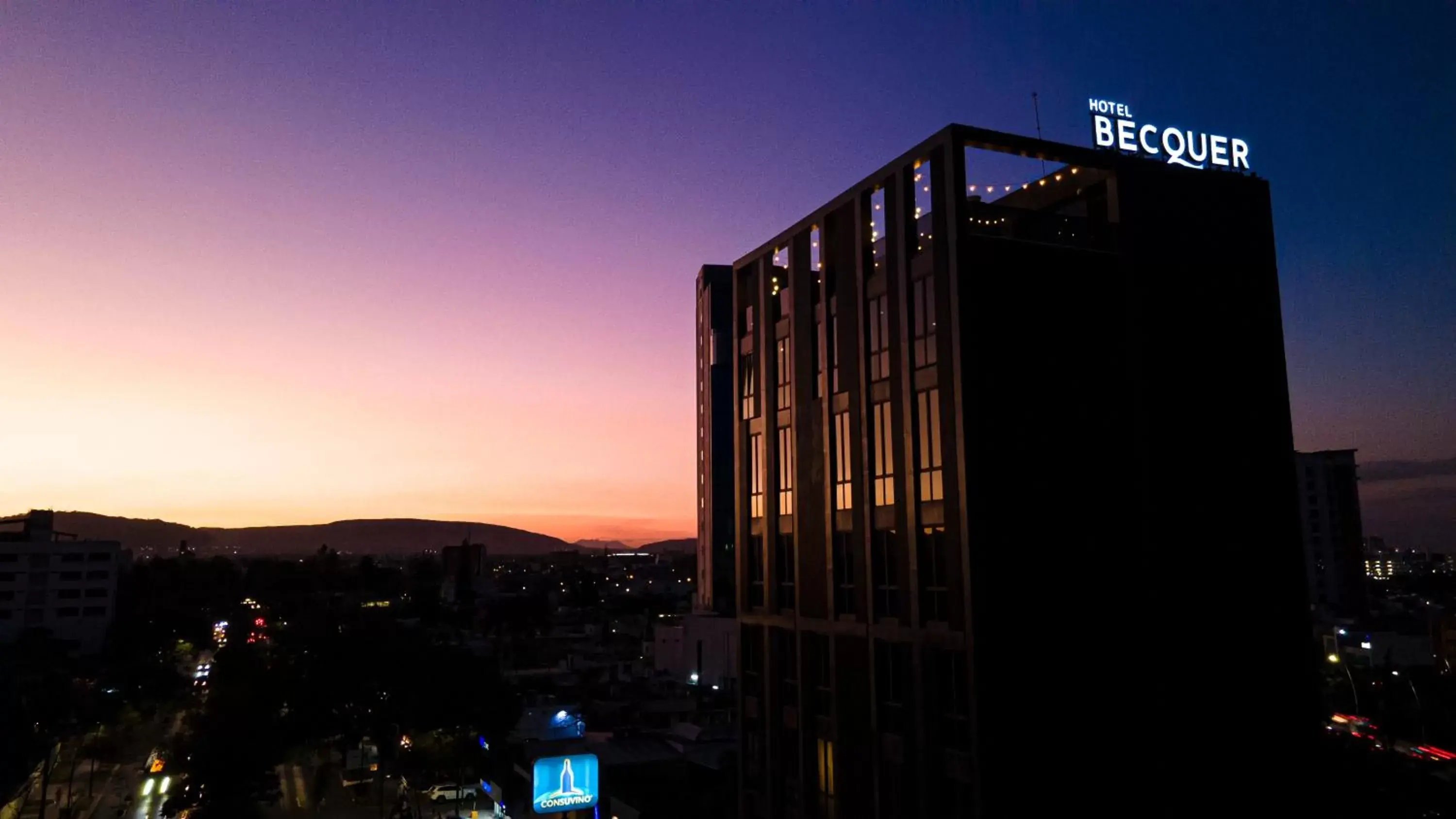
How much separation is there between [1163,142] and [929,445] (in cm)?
1228

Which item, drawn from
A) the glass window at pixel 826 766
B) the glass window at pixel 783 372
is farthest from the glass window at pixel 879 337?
the glass window at pixel 826 766

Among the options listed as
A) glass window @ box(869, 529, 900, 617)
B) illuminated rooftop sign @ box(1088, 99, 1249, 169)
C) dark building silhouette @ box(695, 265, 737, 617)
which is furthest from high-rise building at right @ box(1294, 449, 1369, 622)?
glass window @ box(869, 529, 900, 617)

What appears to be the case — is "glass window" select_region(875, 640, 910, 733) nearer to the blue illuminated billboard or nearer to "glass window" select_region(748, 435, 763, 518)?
"glass window" select_region(748, 435, 763, 518)

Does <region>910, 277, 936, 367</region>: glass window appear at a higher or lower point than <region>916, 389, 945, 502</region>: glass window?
higher

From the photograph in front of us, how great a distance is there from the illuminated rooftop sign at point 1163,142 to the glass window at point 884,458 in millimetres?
10097

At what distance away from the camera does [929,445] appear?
83.9 feet

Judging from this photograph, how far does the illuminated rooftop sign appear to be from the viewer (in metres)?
27.5

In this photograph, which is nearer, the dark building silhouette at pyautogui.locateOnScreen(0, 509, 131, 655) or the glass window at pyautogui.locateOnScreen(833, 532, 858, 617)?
the glass window at pyautogui.locateOnScreen(833, 532, 858, 617)

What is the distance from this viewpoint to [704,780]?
166ft

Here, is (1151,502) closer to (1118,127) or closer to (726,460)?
(1118,127)

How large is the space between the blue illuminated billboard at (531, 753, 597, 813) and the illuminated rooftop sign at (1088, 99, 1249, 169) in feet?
111

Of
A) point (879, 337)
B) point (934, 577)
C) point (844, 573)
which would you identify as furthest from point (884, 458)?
point (844, 573)

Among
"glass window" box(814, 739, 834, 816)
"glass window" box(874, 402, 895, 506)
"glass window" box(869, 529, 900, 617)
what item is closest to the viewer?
"glass window" box(869, 529, 900, 617)

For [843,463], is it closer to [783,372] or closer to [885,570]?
[885,570]
